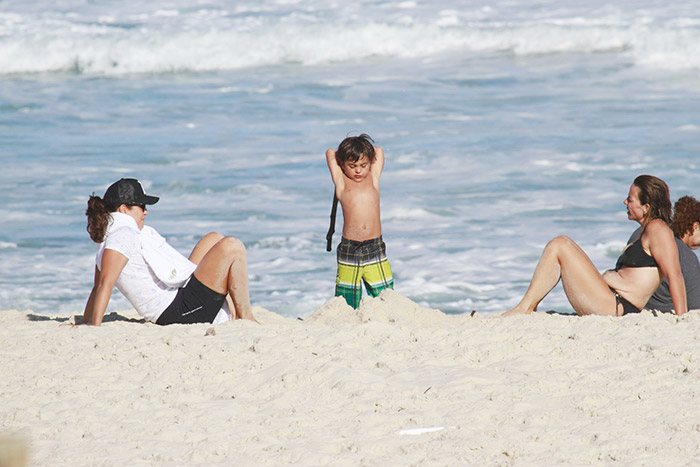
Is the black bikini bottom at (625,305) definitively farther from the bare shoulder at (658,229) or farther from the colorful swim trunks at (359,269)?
the colorful swim trunks at (359,269)

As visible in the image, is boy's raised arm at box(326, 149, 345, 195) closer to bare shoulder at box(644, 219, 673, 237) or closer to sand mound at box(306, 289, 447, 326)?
sand mound at box(306, 289, 447, 326)

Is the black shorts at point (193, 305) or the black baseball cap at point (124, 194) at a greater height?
the black baseball cap at point (124, 194)

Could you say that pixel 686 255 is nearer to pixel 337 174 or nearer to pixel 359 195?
pixel 359 195

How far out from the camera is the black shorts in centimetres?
548

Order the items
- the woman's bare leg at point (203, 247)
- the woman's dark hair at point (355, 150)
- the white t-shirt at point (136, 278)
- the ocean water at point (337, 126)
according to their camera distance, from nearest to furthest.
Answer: the white t-shirt at point (136, 278) < the woman's bare leg at point (203, 247) < the woman's dark hair at point (355, 150) < the ocean water at point (337, 126)

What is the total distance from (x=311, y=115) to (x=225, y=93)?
10.5 feet

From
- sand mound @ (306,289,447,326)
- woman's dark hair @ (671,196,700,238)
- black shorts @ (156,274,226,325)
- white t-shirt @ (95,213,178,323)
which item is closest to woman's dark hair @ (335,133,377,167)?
sand mound @ (306,289,447,326)

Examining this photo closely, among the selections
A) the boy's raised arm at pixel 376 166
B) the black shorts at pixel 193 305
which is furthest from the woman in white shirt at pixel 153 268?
the boy's raised arm at pixel 376 166

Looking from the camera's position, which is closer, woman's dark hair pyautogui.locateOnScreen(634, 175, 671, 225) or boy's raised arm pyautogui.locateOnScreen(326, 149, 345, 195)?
woman's dark hair pyautogui.locateOnScreen(634, 175, 671, 225)

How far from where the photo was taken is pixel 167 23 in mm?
24406

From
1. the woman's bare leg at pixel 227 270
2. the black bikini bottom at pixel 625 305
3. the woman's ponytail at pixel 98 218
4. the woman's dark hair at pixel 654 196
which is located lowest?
the black bikini bottom at pixel 625 305

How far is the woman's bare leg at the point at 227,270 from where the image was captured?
5.43 meters

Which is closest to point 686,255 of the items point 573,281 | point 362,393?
point 573,281

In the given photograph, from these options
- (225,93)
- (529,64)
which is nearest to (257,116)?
(225,93)
